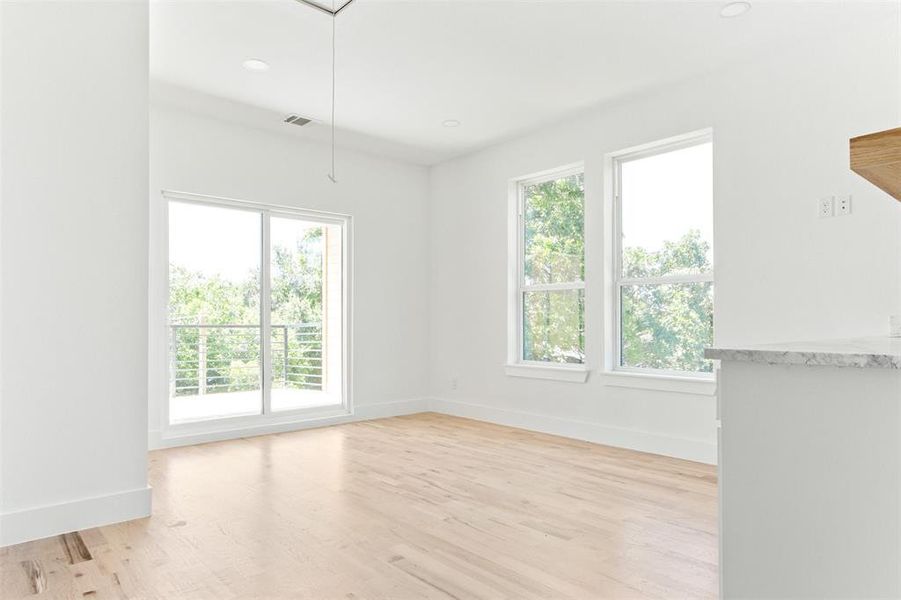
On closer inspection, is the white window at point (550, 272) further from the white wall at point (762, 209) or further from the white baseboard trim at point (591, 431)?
the white baseboard trim at point (591, 431)

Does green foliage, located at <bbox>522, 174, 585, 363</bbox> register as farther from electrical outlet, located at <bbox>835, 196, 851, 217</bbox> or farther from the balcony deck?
the balcony deck

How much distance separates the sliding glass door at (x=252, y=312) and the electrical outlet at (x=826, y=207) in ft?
13.0

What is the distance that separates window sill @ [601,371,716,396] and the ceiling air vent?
10.6 feet

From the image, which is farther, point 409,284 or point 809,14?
point 409,284

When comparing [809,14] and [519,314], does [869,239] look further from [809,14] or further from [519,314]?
[519,314]

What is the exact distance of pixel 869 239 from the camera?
3184 millimetres

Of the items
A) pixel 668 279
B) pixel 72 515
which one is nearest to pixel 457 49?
pixel 668 279

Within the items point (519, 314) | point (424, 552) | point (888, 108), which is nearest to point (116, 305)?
point (424, 552)

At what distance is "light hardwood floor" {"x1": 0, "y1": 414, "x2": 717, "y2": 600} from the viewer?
2.11m

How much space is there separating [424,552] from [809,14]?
341 cm

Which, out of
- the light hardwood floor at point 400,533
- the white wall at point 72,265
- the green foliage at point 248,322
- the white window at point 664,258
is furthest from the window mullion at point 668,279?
the white wall at point 72,265

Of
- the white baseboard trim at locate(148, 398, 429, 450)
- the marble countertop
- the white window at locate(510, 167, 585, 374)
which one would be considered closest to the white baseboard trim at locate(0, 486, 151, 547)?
the white baseboard trim at locate(148, 398, 429, 450)

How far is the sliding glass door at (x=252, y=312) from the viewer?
471 cm

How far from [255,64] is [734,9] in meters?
2.88
